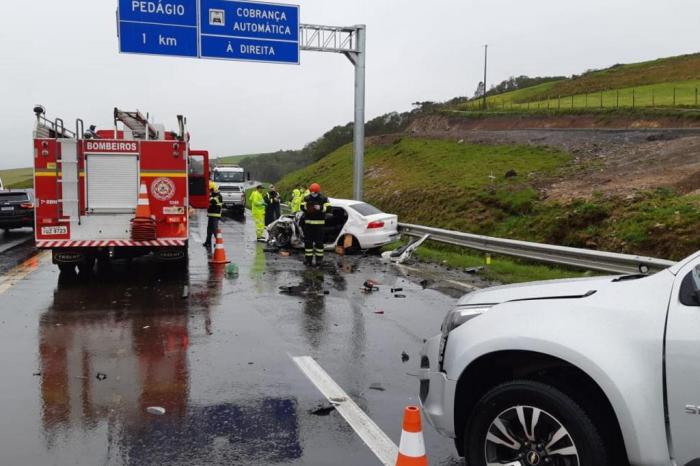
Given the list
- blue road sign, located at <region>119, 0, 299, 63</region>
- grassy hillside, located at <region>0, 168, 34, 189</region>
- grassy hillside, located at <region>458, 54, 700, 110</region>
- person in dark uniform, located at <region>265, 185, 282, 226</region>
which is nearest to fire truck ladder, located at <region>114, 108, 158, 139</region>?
blue road sign, located at <region>119, 0, 299, 63</region>

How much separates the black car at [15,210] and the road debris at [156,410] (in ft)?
58.5

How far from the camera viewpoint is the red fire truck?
1099 cm

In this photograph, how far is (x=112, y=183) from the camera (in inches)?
444

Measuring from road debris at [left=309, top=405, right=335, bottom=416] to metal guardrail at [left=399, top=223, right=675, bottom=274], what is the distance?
5157mm

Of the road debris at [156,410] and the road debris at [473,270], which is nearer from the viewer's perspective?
the road debris at [156,410]

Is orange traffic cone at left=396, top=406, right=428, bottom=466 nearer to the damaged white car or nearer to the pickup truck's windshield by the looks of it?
the damaged white car

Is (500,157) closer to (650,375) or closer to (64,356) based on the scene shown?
(64,356)

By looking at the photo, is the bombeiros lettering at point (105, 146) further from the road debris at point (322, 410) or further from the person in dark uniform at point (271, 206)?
the person in dark uniform at point (271, 206)

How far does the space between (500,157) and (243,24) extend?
50.3ft

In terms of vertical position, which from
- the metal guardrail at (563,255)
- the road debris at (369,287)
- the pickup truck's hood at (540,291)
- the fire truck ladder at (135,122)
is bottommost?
the road debris at (369,287)

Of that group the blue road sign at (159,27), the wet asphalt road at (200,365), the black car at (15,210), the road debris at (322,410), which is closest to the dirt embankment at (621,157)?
the wet asphalt road at (200,365)

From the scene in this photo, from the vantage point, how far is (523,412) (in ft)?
10.6

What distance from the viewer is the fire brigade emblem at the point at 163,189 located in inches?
450

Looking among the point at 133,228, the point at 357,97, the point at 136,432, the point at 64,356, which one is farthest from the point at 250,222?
the point at 136,432
